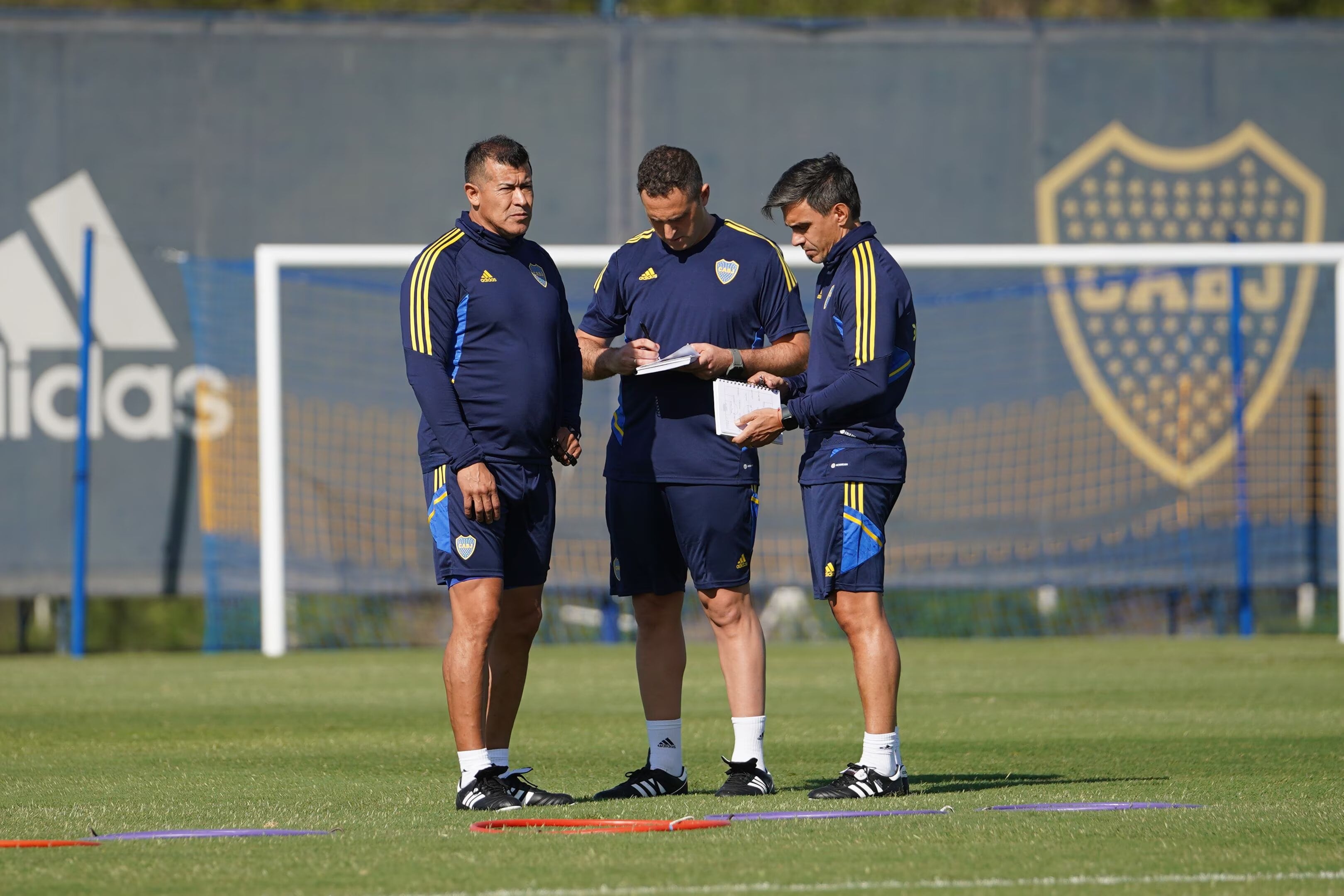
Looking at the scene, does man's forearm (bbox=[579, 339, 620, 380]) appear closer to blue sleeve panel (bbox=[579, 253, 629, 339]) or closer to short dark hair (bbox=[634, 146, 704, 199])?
blue sleeve panel (bbox=[579, 253, 629, 339])

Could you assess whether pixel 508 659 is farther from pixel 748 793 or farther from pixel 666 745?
pixel 748 793

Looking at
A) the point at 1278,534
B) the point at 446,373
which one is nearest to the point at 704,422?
the point at 446,373

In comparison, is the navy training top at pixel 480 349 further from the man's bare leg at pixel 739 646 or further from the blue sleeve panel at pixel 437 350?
the man's bare leg at pixel 739 646

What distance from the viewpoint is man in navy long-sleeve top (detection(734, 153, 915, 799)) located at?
5.19 meters

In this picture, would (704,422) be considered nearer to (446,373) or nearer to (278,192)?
(446,373)

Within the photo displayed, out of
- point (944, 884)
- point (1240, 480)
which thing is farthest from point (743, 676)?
point (1240, 480)

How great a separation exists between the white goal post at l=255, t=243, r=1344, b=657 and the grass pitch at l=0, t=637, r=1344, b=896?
0.71 meters

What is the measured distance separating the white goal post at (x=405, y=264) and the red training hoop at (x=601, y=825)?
6.64 meters

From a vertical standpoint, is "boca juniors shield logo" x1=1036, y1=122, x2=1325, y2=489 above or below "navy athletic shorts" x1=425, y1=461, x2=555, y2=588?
above

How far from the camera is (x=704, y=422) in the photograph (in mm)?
5559

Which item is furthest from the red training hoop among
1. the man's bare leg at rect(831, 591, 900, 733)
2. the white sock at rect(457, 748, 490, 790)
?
the man's bare leg at rect(831, 591, 900, 733)

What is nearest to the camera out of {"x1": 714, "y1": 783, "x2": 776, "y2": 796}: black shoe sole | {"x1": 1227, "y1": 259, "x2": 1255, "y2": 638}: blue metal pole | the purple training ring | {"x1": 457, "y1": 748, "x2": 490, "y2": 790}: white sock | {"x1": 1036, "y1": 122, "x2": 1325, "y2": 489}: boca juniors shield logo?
the purple training ring

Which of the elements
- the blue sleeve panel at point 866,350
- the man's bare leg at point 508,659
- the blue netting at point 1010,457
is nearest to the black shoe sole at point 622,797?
the man's bare leg at point 508,659

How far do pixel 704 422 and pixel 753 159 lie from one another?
757 cm
